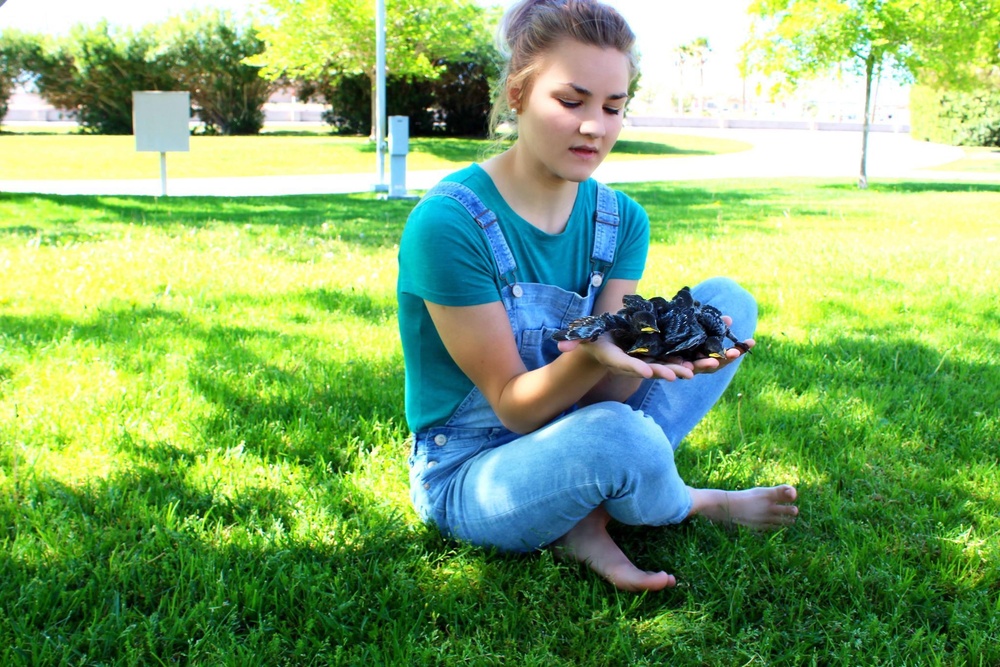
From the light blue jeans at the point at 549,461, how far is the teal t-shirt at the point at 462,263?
0.05 meters

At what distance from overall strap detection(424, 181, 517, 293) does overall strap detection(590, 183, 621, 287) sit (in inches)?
11.5

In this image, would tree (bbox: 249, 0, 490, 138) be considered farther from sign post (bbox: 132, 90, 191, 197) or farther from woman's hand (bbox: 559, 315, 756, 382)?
woman's hand (bbox: 559, 315, 756, 382)

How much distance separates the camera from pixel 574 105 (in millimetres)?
2213

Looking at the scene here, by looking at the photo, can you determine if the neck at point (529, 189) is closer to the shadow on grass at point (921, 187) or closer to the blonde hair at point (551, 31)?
the blonde hair at point (551, 31)

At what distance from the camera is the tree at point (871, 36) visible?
14.0 metres

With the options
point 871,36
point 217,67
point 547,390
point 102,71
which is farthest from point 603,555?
→ point 102,71

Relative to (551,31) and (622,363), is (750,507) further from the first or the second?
(551,31)

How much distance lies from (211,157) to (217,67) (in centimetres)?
889

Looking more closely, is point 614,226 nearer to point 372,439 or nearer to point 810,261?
point 372,439

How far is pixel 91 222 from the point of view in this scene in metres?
7.75

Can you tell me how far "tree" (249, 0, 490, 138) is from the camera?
23.5 m

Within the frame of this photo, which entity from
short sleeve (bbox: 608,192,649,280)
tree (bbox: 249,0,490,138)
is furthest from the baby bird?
tree (bbox: 249,0,490,138)

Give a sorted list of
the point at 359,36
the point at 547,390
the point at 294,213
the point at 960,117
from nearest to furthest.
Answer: the point at 547,390, the point at 294,213, the point at 359,36, the point at 960,117

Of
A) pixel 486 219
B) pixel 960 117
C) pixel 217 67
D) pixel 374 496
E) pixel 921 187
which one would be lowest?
pixel 374 496
